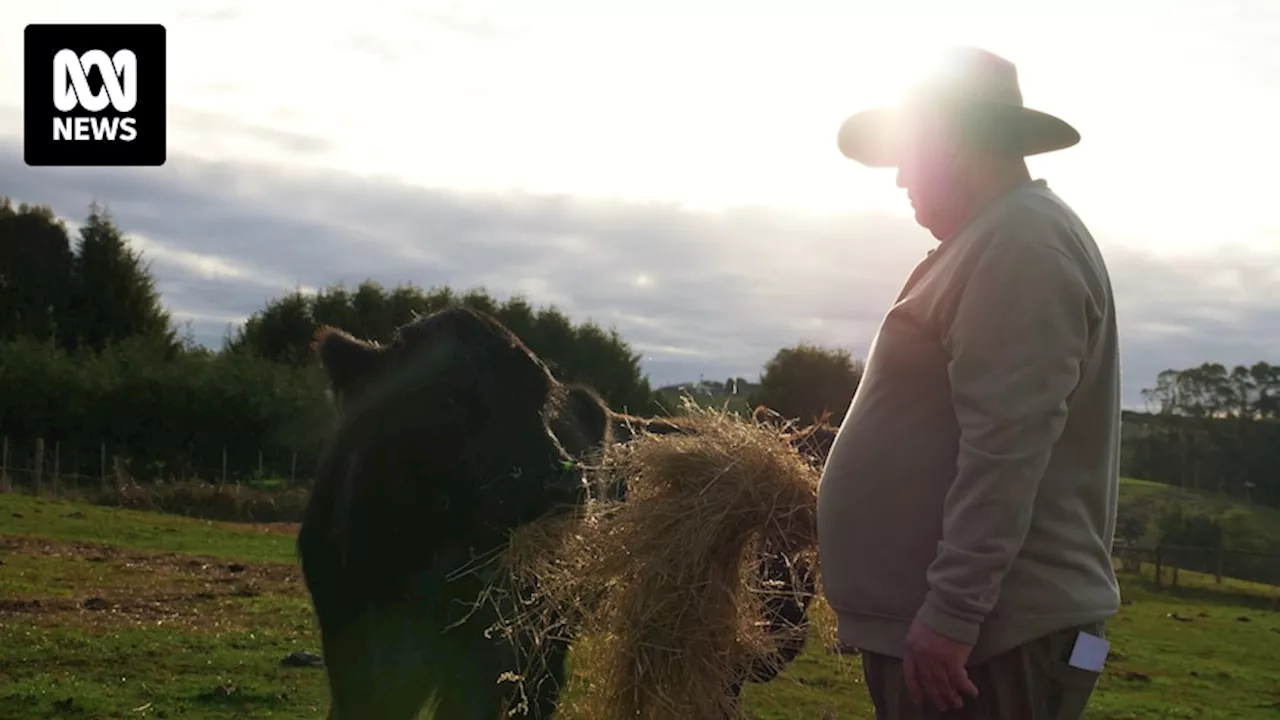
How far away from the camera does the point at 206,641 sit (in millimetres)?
10195

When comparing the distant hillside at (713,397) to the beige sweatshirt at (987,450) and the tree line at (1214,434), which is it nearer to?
the beige sweatshirt at (987,450)

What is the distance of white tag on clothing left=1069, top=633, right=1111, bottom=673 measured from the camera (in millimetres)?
2633

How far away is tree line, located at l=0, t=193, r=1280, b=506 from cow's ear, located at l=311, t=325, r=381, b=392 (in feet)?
42.7

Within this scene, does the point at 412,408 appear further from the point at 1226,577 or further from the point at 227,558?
the point at 1226,577

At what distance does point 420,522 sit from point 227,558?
45.3 feet

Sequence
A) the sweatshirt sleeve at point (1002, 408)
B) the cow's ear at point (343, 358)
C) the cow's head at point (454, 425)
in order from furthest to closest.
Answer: the cow's ear at point (343, 358) < the cow's head at point (454, 425) < the sweatshirt sleeve at point (1002, 408)

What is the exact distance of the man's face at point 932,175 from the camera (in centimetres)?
292

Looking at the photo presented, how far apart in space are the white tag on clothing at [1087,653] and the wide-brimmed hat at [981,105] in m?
1.26

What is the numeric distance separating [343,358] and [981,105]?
128 inches

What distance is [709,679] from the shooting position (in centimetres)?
371

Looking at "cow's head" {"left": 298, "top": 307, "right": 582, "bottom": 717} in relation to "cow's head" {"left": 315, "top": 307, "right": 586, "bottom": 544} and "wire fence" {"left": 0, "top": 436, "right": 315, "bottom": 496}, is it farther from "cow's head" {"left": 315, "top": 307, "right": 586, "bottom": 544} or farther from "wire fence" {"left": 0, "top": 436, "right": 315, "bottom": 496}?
"wire fence" {"left": 0, "top": 436, "right": 315, "bottom": 496}

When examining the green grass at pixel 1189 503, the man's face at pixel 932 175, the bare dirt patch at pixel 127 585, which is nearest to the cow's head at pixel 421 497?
the man's face at pixel 932 175

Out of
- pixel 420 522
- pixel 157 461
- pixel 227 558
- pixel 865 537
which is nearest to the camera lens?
pixel 865 537

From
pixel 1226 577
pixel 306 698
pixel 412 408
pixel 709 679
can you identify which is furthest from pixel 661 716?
pixel 1226 577
